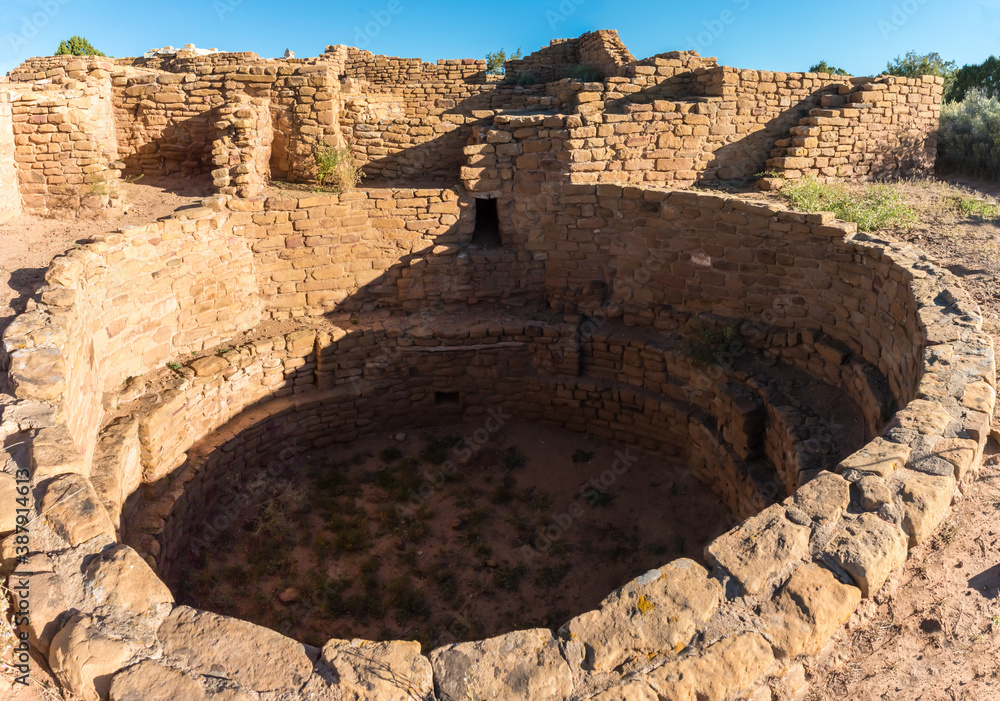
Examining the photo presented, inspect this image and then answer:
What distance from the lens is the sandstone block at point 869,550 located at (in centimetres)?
300

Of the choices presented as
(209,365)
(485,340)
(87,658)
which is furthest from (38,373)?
(485,340)

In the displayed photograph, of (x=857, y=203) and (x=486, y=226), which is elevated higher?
(x=857, y=203)

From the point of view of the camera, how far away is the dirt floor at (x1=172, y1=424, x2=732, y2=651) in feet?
20.4

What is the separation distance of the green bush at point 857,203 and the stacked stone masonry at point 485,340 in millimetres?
731

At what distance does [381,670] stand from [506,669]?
0.51 m

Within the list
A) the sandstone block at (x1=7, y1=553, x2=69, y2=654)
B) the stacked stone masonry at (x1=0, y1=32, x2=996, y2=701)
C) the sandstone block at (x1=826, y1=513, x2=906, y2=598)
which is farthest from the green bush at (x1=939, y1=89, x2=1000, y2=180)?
the sandstone block at (x1=7, y1=553, x2=69, y2=654)

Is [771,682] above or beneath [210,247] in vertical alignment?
beneath

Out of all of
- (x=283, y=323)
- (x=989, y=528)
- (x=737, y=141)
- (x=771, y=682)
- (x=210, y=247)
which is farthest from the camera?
(x=737, y=141)

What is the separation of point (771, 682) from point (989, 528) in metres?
1.54

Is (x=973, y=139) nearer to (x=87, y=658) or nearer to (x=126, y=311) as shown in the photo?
(x=126, y=311)

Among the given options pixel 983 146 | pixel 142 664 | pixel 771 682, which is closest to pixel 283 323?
pixel 142 664

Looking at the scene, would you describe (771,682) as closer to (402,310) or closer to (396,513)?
(396,513)

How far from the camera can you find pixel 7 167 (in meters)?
7.87

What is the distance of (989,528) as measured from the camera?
3.39 m
